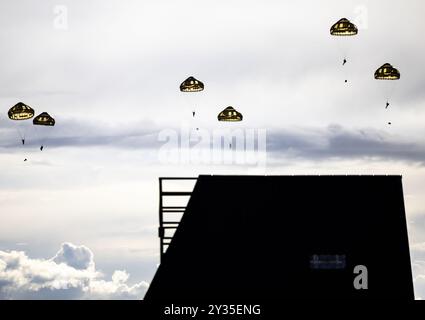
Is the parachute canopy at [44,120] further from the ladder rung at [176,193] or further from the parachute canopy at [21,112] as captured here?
the ladder rung at [176,193]

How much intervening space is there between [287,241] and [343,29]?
20.0m

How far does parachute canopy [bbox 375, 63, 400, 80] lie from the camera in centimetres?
4650

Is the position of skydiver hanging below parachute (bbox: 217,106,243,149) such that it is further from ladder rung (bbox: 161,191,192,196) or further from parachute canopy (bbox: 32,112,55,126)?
ladder rung (bbox: 161,191,192,196)

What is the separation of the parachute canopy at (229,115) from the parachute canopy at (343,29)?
823cm

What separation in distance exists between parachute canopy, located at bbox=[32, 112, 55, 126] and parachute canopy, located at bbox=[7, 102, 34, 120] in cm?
250

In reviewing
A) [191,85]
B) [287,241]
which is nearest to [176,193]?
[287,241]

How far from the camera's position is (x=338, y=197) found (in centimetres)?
2928

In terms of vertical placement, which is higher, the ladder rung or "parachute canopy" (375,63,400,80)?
"parachute canopy" (375,63,400,80)

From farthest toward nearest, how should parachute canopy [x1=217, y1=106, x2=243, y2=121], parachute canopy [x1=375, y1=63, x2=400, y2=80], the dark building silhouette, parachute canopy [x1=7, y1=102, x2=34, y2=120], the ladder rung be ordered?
1. parachute canopy [x1=217, y1=106, x2=243, y2=121]
2. parachute canopy [x1=7, y1=102, x2=34, y2=120]
3. parachute canopy [x1=375, y1=63, x2=400, y2=80]
4. the ladder rung
5. the dark building silhouette

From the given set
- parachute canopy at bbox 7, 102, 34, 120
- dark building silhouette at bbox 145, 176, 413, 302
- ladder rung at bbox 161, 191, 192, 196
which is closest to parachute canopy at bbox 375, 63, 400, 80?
dark building silhouette at bbox 145, 176, 413, 302

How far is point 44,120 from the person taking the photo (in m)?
51.2

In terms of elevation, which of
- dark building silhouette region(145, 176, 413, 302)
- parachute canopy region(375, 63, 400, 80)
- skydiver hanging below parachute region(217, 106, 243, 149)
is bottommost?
dark building silhouette region(145, 176, 413, 302)
